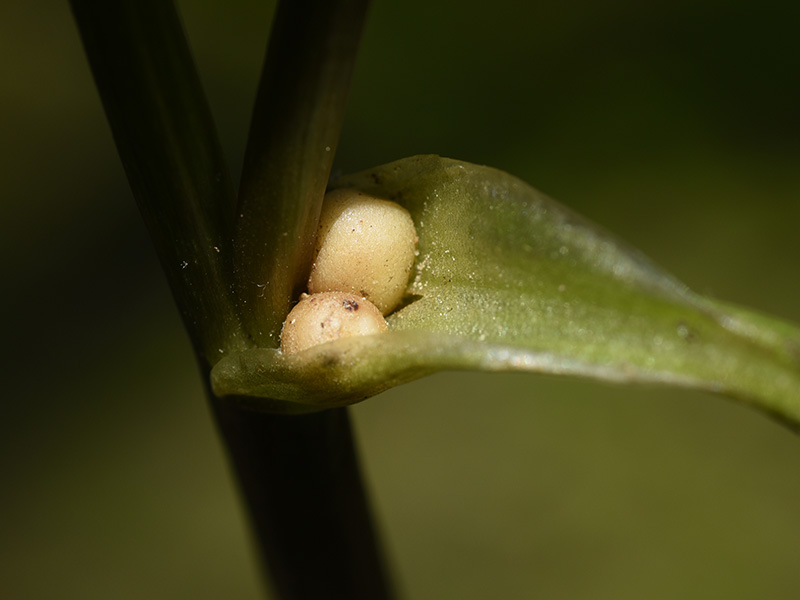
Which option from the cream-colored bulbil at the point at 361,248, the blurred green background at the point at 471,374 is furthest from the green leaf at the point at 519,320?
the blurred green background at the point at 471,374

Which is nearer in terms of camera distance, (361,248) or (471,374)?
(361,248)

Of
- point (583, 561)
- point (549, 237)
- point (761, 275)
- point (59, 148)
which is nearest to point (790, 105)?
point (761, 275)

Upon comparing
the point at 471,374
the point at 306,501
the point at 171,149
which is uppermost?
the point at 171,149

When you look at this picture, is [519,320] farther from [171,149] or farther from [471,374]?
[471,374]

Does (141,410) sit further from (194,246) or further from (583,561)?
(194,246)

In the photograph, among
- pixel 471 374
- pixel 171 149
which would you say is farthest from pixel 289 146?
pixel 471 374

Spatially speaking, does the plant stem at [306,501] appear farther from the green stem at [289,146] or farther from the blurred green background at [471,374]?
the blurred green background at [471,374]

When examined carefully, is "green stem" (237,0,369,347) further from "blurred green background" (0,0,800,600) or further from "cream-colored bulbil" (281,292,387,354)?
"blurred green background" (0,0,800,600)
